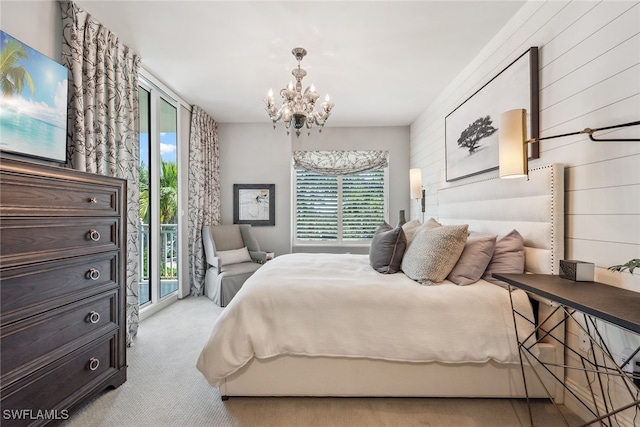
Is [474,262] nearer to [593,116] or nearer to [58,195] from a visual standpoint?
[593,116]

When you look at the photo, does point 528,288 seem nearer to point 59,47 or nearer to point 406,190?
point 59,47

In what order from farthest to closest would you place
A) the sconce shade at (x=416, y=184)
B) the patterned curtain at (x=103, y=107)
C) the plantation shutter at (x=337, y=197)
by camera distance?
the plantation shutter at (x=337, y=197)
the sconce shade at (x=416, y=184)
the patterned curtain at (x=103, y=107)

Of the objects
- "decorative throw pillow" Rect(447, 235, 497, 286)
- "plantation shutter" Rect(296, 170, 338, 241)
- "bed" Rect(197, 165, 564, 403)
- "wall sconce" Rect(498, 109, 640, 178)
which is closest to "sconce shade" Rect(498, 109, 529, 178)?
"wall sconce" Rect(498, 109, 640, 178)

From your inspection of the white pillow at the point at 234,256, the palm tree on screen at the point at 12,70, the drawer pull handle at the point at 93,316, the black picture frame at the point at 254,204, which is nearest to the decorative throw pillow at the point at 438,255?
the drawer pull handle at the point at 93,316

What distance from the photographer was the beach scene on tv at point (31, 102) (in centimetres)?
166

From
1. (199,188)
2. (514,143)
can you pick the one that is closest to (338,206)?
(199,188)

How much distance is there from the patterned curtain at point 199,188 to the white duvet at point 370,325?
2.63 meters

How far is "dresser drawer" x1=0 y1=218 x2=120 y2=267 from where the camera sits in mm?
1311

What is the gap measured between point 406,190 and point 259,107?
2.71m

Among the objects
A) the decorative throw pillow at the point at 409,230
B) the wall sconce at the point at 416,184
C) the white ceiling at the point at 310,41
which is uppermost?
the white ceiling at the point at 310,41

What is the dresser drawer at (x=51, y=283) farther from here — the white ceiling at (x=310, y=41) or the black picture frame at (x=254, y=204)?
the black picture frame at (x=254, y=204)

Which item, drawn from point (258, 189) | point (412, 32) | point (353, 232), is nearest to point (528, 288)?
point (412, 32)

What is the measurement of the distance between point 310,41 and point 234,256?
9.56 ft

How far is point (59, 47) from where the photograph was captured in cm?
215
